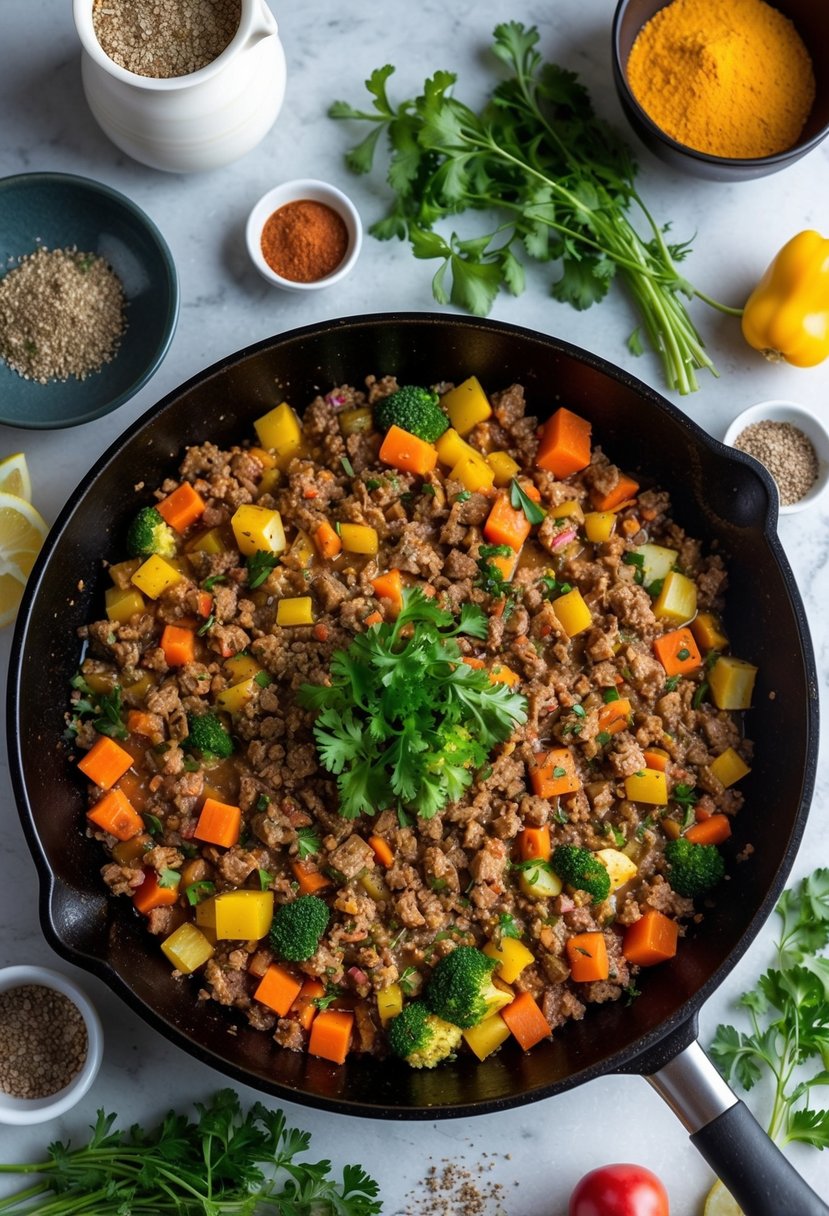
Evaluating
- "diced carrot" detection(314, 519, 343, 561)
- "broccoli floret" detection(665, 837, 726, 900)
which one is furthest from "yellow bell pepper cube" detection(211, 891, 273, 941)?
"broccoli floret" detection(665, 837, 726, 900)

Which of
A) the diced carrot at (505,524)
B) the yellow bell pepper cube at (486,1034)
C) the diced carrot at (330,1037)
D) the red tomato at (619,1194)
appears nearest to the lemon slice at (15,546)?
the diced carrot at (505,524)

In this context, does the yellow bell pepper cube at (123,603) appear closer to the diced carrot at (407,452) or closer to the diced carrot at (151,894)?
the diced carrot at (151,894)

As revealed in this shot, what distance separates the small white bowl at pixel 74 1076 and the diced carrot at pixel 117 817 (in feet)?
2.09

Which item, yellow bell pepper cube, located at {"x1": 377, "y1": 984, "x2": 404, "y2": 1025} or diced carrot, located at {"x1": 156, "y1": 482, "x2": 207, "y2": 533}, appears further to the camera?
diced carrot, located at {"x1": 156, "y1": 482, "x2": 207, "y2": 533}

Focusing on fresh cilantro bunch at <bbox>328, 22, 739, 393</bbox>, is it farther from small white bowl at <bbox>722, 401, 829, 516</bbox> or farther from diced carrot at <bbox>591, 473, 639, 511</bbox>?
diced carrot at <bbox>591, 473, 639, 511</bbox>

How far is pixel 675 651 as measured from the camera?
15.9 feet

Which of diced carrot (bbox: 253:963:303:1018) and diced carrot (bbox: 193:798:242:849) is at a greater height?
diced carrot (bbox: 193:798:242:849)

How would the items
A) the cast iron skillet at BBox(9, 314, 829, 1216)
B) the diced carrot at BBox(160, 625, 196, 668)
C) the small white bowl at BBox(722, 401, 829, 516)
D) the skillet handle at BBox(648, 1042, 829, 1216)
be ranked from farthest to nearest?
1. the small white bowl at BBox(722, 401, 829, 516)
2. the diced carrot at BBox(160, 625, 196, 668)
3. the cast iron skillet at BBox(9, 314, 829, 1216)
4. the skillet handle at BBox(648, 1042, 829, 1216)

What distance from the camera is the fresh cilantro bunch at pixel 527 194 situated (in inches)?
198

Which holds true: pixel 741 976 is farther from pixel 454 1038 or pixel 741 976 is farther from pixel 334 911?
pixel 334 911

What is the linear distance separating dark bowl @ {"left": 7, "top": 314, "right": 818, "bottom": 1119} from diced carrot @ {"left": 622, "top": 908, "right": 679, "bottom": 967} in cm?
7

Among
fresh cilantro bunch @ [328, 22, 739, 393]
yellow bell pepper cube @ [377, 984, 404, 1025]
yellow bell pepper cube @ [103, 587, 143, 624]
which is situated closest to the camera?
yellow bell pepper cube @ [377, 984, 404, 1025]

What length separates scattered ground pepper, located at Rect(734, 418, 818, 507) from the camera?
5.13 meters

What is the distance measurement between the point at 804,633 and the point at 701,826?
0.88 metres
